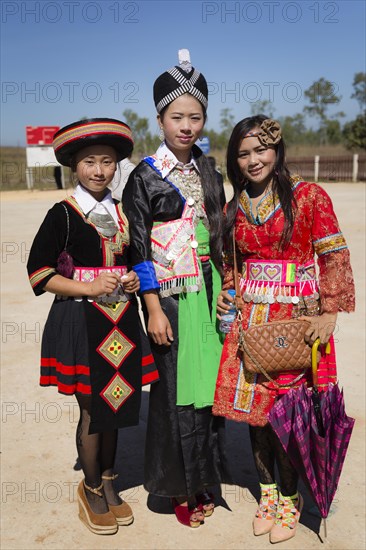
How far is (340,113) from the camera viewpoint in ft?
152

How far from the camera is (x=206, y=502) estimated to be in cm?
262

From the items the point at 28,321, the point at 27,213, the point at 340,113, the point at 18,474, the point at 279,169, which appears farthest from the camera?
the point at 340,113

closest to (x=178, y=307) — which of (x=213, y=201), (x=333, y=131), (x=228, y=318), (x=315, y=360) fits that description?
(x=228, y=318)

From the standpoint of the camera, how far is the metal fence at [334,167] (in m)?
25.1

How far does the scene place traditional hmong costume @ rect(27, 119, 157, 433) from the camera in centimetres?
225

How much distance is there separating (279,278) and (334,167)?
25119 millimetres

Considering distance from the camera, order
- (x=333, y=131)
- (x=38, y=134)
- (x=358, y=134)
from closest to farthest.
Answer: (x=38, y=134) < (x=358, y=134) < (x=333, y=131)

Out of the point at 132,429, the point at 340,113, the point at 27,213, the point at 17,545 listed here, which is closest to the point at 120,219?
the point at 17,545

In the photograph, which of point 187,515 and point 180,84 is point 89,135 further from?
point 187,515

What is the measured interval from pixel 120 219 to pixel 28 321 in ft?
11.0

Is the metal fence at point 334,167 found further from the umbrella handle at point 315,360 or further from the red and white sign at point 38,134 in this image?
the umbrella handle at point 315,360

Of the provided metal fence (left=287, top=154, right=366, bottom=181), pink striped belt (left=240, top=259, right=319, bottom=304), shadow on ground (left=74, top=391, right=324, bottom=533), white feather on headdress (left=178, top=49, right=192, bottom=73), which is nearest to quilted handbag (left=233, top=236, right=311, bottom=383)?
pink striped belt (left=240, top=259, right=319, bottom=304)

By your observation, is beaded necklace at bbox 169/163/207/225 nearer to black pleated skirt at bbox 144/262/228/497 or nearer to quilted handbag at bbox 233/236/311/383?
black pleated skirt at bbox 144/262/228/497

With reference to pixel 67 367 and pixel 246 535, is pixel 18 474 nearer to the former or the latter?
pixel 67 367
